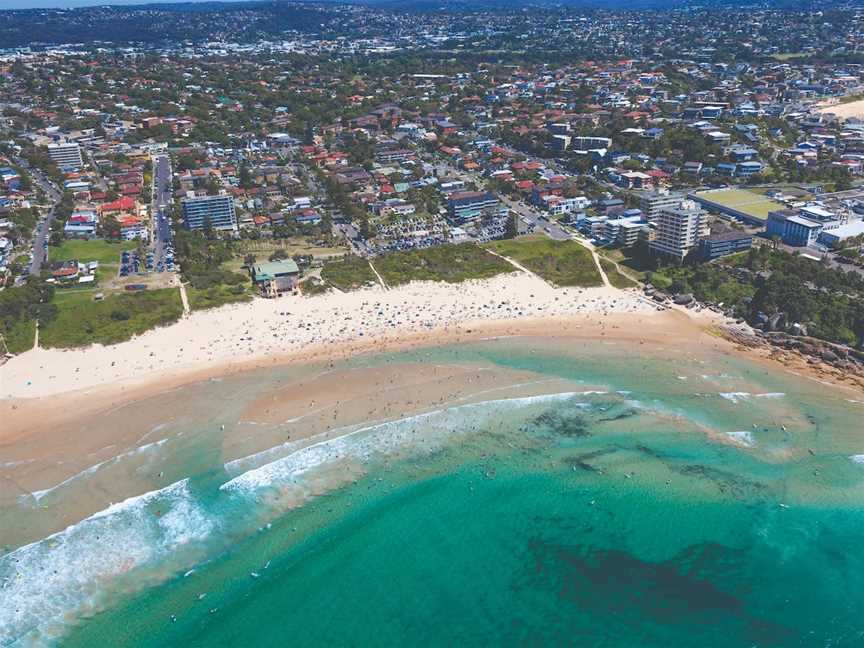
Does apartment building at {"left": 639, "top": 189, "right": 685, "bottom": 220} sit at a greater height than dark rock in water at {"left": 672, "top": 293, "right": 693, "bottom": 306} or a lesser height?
greater

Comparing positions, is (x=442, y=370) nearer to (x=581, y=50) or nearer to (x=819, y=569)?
(x=819, y=569)

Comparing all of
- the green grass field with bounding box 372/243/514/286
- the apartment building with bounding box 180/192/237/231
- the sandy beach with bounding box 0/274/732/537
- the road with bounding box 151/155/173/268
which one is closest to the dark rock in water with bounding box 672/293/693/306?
the sandy beach with bounding box 0/274/732/537

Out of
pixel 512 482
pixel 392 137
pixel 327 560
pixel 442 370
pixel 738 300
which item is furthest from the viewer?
pixel 392 137

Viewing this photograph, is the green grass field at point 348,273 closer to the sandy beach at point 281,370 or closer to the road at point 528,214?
the sandy beach at point 281,370

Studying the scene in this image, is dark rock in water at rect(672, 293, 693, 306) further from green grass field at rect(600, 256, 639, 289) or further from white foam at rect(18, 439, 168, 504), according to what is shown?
white foam at rect(18, 439, 168, 504)

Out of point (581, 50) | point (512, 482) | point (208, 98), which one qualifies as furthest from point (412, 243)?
point (581, 50)

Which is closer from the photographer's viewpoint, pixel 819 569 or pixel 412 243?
pixel 819 569

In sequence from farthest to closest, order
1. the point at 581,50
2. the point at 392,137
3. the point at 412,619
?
1. the point at 581,50
2. the point at 392,137
3. the point at 412,619
